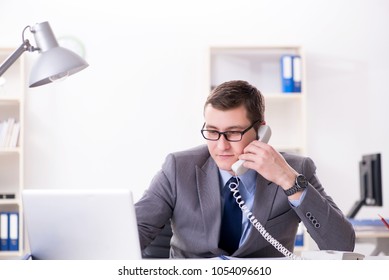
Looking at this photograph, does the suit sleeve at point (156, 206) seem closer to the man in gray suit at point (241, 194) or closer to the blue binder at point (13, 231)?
the man in gray suit at point (241, 194)

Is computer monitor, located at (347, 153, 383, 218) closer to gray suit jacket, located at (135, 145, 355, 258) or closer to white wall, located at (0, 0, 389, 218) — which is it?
white wall, located at (0, 0, 389, 218)

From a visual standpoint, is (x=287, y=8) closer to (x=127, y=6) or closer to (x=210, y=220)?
(x=127, y=6)

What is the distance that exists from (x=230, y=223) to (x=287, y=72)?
2.12 metres

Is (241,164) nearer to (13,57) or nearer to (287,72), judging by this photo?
(13,57)

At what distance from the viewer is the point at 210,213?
164 centimetres

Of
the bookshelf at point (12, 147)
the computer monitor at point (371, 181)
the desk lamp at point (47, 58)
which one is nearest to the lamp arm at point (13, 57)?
the desk lamp at point (47, 58)

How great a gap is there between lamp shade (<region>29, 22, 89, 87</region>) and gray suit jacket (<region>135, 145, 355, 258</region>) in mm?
455

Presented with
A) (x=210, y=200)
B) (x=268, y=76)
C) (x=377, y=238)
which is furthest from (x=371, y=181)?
(x=210, y=200)

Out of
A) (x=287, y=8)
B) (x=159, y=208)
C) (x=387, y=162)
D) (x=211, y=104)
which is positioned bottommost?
(x=387, y=162)

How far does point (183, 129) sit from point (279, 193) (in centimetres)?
222

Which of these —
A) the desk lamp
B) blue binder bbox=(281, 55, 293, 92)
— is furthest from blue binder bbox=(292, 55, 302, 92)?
the desk lamp

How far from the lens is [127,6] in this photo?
155 inches

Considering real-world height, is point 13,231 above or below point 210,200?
below

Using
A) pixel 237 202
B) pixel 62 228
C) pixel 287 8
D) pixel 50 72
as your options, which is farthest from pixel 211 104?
pixel 287 8
